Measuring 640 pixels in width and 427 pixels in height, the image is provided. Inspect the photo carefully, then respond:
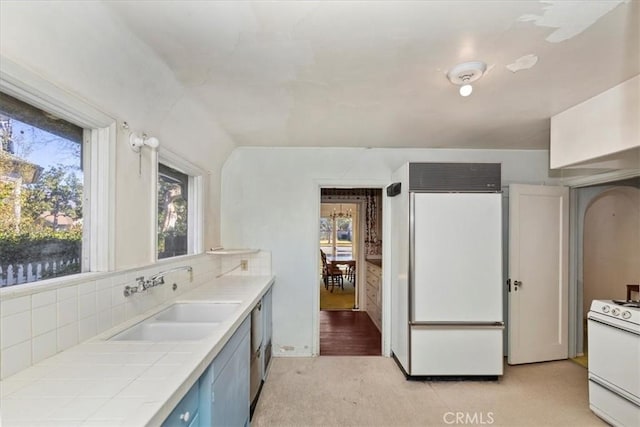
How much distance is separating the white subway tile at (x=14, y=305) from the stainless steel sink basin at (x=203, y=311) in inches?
40.7

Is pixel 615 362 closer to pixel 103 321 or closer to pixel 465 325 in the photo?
pixel 465 325

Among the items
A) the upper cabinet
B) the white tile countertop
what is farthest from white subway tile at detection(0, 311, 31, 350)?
the upper cabinet

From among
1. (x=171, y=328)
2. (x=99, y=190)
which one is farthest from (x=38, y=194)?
(x=171, y=328)

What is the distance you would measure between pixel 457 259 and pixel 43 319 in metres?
2.81

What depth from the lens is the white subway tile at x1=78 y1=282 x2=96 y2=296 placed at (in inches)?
52.4

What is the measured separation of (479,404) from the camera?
2451mm

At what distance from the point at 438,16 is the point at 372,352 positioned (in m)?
3.31

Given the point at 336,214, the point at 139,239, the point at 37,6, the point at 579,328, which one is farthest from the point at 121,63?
the point at 336,214

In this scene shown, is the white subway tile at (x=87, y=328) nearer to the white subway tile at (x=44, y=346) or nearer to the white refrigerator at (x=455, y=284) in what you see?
the white subway tile at (x=44, y=346)

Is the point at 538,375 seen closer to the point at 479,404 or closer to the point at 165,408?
the point at 479,404

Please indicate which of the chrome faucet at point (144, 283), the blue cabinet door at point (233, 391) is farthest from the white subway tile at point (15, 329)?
the blue cabinet door at point (233, 391)

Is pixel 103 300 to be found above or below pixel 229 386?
above

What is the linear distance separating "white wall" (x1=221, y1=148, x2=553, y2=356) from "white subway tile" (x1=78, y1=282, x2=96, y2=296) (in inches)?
80.0

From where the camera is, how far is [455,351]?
2.77m
